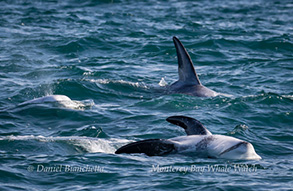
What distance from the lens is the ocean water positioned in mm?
7875

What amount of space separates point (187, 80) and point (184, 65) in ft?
1.61

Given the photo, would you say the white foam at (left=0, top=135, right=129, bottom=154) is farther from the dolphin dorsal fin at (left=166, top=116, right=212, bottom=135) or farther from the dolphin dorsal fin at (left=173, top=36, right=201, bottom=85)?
the dolphin dorsal fin at (left=173, top=36, right=201, bottom=85)

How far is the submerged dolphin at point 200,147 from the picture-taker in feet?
27.3

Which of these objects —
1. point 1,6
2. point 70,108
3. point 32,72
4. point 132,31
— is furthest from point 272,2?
point 70,108

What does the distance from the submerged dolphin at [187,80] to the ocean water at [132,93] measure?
323 millimetres

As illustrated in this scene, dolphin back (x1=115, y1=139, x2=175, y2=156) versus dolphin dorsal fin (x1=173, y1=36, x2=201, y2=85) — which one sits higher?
dolphin dorsal fin (x1=173, y1=36, x2=201, y2=85)

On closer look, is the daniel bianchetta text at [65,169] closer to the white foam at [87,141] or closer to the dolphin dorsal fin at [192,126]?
the white foam at [87,141]

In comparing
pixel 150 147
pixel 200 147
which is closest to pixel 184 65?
pixel 200 147

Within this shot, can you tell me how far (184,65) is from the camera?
1355 cm

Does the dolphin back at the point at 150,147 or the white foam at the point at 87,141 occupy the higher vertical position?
the dolphin back at the point at 150,147

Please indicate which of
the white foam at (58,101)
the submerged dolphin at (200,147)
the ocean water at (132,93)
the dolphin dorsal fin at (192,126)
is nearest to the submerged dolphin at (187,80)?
the ocean water at (132,93)

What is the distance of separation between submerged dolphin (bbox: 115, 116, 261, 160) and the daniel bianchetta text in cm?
61

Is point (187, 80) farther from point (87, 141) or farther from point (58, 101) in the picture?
point (87, 141)

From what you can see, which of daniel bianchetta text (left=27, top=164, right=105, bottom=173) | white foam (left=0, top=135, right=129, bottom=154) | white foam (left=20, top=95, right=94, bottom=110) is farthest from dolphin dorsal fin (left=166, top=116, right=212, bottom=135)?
white foam (left=20, top=95, right=94, bottom=110)
